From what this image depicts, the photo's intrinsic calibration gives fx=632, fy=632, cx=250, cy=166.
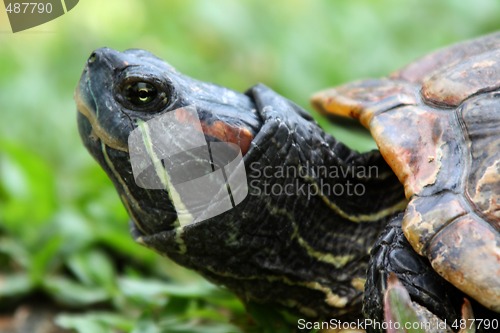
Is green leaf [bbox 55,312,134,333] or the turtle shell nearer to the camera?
the turtle shell

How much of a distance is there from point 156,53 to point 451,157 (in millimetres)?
3740

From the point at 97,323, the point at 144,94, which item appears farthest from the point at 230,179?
the point at 97,323

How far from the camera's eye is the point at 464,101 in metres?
2.17

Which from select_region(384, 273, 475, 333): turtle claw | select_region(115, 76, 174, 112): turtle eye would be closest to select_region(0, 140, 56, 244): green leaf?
select_region(115, 76, 174, 112): turtle eye

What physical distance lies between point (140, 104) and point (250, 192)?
0.51 m

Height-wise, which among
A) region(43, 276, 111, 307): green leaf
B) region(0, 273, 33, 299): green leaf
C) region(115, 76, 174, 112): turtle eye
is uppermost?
region(115, 76, 174, 112): turtle eye

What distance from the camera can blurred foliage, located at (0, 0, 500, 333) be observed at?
9.54 ft

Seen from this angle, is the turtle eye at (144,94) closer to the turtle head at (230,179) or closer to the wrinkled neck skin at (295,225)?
the turtle head at (230,179)

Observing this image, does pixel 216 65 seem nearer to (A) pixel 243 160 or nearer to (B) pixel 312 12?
(B) pixel 312 12

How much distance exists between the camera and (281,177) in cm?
229

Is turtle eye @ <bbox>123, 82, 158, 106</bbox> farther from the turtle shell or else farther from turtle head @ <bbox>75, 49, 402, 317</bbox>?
the turtle shell

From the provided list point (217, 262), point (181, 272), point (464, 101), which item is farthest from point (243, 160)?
point (181, 272)

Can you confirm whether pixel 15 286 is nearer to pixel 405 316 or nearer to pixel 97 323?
pixel 97 323

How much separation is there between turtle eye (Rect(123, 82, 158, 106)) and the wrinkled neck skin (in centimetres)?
30
